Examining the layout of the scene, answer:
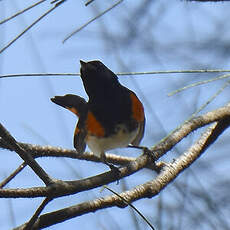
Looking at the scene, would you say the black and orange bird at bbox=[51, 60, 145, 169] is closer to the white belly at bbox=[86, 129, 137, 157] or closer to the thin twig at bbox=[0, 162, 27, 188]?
the white belly at bbox=[86, 129, 137, 157]

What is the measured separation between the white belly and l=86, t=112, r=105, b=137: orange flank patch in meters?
0.02

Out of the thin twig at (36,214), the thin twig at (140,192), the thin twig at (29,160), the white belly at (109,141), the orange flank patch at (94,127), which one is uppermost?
the thin twig at (29,160)

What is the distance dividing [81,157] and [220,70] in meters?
0.77

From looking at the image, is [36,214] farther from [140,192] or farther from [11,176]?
[11,176]

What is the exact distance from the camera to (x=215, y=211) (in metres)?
0.85

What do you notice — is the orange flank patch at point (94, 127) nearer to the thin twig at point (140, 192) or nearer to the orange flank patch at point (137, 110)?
A: the orange flank patch at point (137, 110)

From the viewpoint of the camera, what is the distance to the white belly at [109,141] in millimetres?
1715

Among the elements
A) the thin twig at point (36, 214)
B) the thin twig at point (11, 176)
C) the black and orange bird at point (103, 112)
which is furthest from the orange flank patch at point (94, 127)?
the thin twig at point (36, 214)

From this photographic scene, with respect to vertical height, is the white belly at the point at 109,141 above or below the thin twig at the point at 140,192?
below

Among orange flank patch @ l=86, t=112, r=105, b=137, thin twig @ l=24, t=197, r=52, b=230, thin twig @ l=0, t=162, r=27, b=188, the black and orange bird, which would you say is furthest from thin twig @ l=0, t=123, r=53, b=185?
orange flank patch @ l=86, t=112, r=105, b=137

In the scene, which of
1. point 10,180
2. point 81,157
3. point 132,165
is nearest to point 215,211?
point 132,165

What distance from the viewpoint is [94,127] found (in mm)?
1742

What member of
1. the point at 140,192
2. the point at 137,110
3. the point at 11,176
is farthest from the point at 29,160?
the point at 137,110

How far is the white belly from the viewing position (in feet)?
5.63
